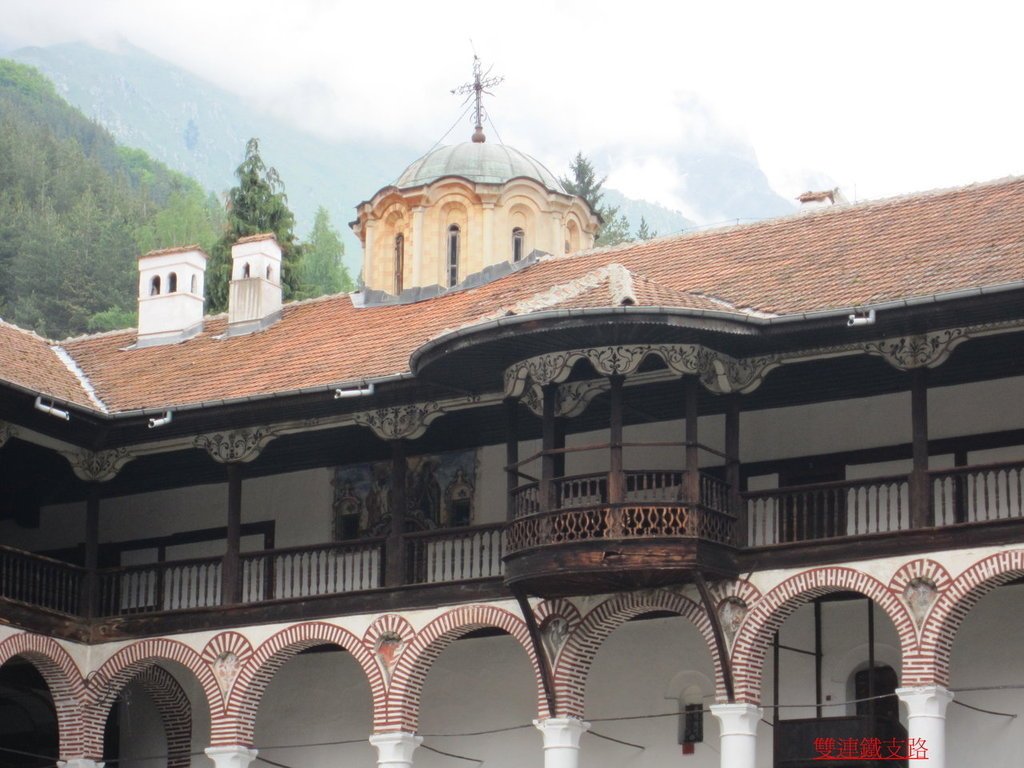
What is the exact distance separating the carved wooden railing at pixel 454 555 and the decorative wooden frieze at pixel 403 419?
1099mm

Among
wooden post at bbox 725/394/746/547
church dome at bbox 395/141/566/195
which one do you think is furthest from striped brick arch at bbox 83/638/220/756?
church dome at bbox 395/141/566/195

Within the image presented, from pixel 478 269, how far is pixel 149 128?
162 meters

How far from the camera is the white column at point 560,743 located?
2183 cm

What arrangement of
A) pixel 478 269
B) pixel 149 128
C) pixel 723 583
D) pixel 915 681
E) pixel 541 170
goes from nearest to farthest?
pixel 915 681 → pixel 723 583 → pixel 478 269 → pixel 541 170 → pixel 149 128

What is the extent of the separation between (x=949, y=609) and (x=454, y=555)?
232 inches

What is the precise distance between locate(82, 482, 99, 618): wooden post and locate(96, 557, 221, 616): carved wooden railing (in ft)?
0.35

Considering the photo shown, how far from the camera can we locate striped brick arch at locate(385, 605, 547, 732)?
74.4ft

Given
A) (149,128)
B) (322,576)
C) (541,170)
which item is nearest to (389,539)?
(322,576)

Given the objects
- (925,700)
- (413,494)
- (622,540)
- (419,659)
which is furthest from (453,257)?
(925,700)

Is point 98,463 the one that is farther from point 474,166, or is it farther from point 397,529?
point 474,166

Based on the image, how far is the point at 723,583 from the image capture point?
835 inches

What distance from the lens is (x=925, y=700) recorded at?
65.1 ft

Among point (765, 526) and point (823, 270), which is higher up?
point (823, 270)

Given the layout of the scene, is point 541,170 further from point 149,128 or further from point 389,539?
point 149,128
